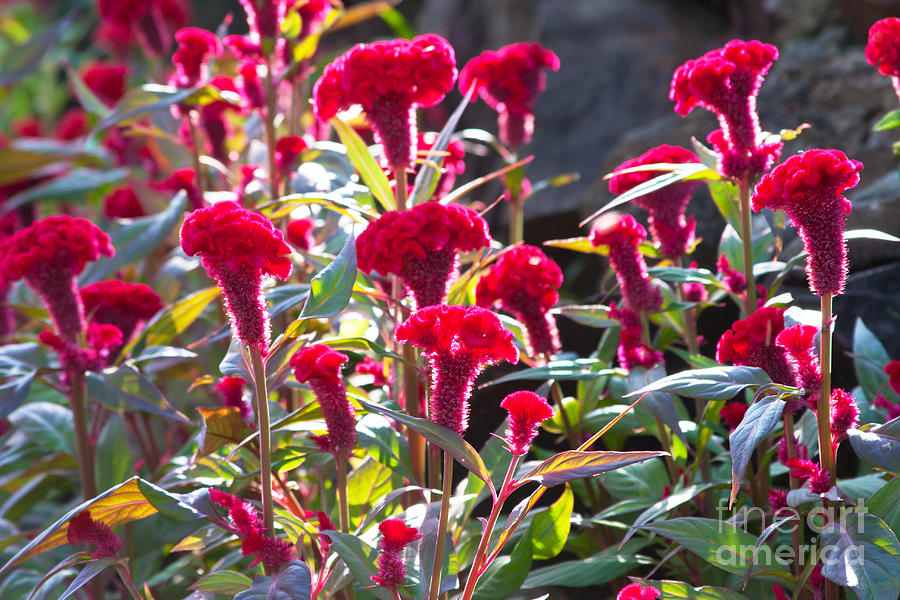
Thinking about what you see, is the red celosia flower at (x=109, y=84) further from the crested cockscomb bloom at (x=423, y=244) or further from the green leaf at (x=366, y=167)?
the crested cockscomb bloom at (x=423, y=244)

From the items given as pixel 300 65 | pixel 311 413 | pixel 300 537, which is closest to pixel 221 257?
pixel 311 413

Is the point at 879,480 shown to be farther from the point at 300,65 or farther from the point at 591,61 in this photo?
the point at 591,61

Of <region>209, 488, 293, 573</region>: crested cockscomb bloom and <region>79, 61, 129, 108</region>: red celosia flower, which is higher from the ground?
<region>79, 61, 129, 108</region>: red celosia flower

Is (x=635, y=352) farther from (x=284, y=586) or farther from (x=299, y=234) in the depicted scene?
(x=299, y=234)

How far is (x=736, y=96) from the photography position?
1.35 m

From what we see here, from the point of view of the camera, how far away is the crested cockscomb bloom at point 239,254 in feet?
3.57

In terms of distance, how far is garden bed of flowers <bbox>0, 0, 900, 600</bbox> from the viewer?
1106 millimetres

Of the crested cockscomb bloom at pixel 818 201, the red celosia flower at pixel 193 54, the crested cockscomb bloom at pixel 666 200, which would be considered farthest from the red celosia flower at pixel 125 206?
the crested cockscomb bloom at pixel 818 201

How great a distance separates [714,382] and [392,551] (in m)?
0.50

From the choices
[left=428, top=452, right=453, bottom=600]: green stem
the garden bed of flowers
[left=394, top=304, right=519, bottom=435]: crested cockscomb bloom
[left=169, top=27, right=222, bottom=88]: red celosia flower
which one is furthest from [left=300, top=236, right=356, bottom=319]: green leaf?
[left=169, top=27, right=222, bottom=88]: red celosia flower

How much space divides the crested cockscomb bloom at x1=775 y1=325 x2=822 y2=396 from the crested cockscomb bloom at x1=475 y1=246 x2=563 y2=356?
0.41m

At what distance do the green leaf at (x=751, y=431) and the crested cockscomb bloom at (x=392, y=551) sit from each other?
424mm

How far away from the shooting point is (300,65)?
Answer: 2.11 meters

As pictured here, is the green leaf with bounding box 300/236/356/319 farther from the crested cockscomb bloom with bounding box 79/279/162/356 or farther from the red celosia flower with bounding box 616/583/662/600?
the crested cockscomb bloom with bounding box 79/279/162/356
